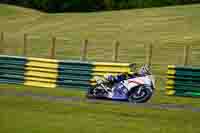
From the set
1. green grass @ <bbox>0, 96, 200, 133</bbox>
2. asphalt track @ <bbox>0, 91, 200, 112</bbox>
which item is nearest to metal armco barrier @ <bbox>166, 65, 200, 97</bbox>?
asphalt track @ <bbox>0, 91, 200, 112</bbox>

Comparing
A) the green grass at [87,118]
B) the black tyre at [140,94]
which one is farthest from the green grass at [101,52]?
the black tyre at [140,94]

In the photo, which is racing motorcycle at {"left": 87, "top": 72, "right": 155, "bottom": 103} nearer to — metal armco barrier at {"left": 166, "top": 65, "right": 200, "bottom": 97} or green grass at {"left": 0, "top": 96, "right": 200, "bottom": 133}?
green grass at {"left": 0, "top": 96, "right": 200, "bottom": 133}

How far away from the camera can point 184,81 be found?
20031mm

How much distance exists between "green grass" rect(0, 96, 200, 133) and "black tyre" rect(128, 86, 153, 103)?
1.03 m

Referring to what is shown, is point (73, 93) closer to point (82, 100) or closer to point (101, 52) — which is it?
point (82, 100)

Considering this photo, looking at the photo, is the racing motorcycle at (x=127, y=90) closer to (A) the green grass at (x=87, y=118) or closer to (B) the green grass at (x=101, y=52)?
(B) the green grass at (x=101, y=52)

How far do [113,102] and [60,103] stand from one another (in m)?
1.70

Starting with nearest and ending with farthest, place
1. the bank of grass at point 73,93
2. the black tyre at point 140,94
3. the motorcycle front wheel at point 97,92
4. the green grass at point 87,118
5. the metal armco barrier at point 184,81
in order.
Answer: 1. the green grass at point 87,118
2. the black tyre at point 140,94
3. the bank of grass at point 73,93
4. the motorcycle front wheel at point 97,92
5. the metal armco barrier at point 184,81

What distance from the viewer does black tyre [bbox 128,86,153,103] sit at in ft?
60.4

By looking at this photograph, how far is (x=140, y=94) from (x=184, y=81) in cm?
213

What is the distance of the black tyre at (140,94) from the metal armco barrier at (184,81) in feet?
6.22

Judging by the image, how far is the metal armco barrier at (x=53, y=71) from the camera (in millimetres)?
21297

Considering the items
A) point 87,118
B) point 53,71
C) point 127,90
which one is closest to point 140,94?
point 127,90

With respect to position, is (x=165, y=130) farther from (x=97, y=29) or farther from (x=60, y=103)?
(x=97, y=29)
